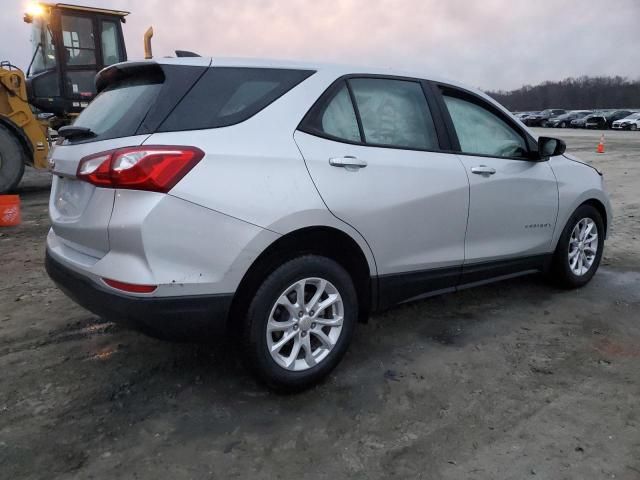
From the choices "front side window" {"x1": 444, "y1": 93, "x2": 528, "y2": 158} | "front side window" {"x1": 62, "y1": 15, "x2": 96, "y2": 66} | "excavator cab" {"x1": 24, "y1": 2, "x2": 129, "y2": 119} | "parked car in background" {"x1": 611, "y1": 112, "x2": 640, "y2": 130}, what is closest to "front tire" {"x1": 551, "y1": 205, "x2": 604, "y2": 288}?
"front side window" {"x1": 444, "y1": 93, "x2": 528, "y2": 158}

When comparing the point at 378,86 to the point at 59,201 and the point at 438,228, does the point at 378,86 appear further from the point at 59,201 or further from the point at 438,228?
the point at 59,201

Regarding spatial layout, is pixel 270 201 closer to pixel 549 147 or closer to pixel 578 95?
pixel 549 147

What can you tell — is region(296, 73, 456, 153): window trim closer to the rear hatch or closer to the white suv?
the white suv

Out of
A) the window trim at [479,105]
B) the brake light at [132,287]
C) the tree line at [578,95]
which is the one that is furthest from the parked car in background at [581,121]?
the brake light at [132,287]

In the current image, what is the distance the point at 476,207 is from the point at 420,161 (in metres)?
0.59

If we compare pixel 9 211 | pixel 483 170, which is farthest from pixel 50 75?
pixel 483 170

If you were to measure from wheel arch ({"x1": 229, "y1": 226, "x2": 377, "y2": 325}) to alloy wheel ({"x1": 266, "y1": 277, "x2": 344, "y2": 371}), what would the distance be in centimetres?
15

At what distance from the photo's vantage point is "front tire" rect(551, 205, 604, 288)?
14.6 ft

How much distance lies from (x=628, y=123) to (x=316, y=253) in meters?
45.6

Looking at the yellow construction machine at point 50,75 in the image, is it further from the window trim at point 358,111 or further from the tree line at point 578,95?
the tree line at point 578,95

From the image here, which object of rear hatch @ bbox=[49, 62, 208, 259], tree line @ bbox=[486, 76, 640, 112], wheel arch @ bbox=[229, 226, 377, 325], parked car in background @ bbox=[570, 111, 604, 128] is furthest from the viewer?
tree line @ bbox=[486, 76, 640, 112]

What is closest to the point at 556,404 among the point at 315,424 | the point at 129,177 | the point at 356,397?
the point at 356,397

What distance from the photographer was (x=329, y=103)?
9.82ft

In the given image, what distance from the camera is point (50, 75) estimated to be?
9844mm
